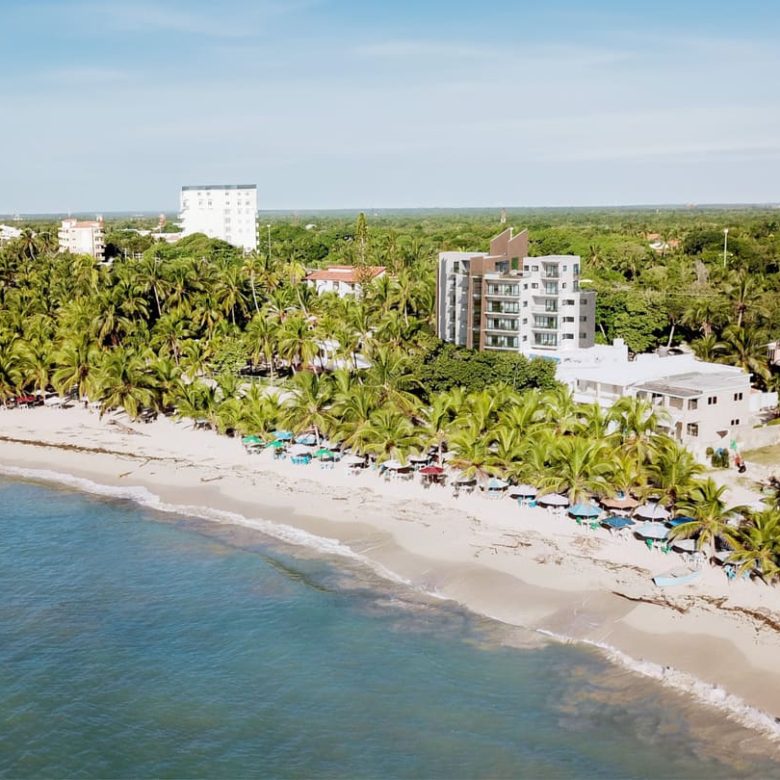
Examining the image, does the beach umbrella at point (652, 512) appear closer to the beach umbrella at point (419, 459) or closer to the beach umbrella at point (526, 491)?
the beach umbrella at point (526, 491)

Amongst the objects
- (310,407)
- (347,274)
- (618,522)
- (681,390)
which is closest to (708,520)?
(618,522)

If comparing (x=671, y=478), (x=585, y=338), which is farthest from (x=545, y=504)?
(x=585, y=338)

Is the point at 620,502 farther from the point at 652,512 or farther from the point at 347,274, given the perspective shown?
the point at 347,274

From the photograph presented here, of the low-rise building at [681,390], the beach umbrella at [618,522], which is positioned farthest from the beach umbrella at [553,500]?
the low-rise building at [681,390]

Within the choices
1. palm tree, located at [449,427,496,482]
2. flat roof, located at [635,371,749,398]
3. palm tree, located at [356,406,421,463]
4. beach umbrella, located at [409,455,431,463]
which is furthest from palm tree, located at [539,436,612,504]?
flat roof, located at [635,371,749,398]

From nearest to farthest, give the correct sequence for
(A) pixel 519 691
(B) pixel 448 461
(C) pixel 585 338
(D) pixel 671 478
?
(A) pixel 519 691 < (D) pixel 671 478 < (B) pixel 448 461 < (C) pixel 585 338

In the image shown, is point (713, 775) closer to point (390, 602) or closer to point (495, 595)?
point (495, 595)

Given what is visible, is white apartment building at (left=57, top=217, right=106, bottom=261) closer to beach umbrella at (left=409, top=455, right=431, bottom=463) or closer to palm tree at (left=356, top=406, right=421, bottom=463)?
palm tree at (left=356, top=406, right=421, bottom=463)
